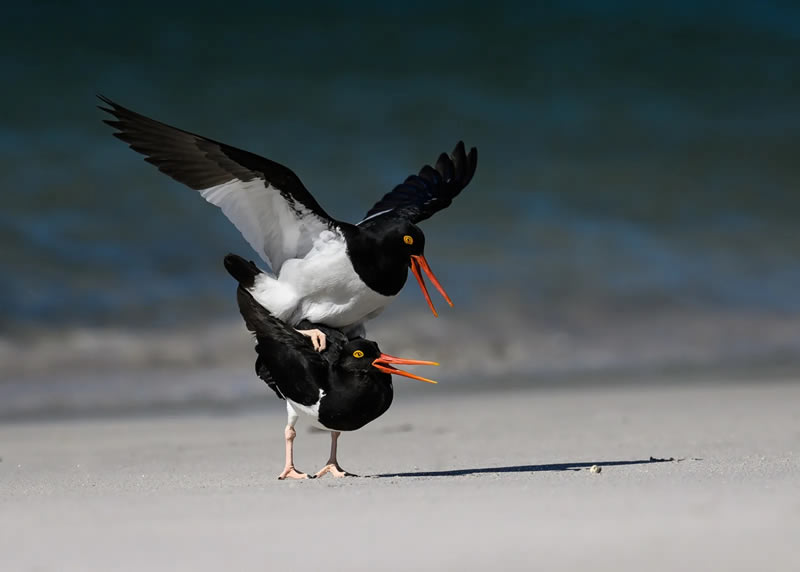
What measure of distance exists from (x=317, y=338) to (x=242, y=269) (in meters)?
0.68

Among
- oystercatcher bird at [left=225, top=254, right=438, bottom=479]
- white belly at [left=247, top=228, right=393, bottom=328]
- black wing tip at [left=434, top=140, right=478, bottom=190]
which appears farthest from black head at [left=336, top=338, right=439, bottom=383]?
black wing tip at [left=434, top=140, right=478, bottom=190]

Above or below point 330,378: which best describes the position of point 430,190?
above

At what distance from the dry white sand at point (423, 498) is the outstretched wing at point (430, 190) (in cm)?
168

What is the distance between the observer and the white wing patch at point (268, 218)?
7008mm

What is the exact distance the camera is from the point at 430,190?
8.62 m

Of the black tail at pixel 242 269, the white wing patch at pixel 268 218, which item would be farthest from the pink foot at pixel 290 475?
the white wing patch at pixel 268 218

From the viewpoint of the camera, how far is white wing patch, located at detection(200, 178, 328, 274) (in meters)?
7.01

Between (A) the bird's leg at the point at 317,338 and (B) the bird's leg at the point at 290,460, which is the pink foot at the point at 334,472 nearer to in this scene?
(B) the bird's leg at the point at 290,460

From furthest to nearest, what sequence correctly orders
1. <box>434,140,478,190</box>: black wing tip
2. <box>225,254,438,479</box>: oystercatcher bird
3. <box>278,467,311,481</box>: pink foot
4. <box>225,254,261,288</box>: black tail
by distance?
<box>434,140,478,190</box>: black wing tip → <box>225,254,261,288</box>: black tail → <box>278,467,311,481</box>: pink foot → <box>225,254,438,479</box>: oystercatcher bird

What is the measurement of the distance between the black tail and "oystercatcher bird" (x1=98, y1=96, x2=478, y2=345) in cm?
5

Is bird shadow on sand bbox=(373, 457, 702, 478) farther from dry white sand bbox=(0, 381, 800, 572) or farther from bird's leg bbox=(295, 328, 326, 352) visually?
bird's leg bbox=(295, 328, 326, 352)

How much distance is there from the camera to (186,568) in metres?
4.09

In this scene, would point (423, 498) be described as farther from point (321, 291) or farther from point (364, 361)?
point (321, 291)

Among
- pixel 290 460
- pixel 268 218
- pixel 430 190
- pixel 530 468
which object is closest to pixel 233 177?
pixel 268 218
